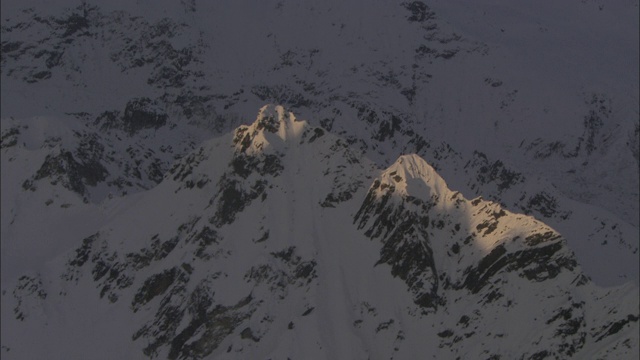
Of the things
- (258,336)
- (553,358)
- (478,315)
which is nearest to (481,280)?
(478,315)

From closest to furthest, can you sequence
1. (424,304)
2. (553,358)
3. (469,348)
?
(553,358) < (469,348) < (424,304)

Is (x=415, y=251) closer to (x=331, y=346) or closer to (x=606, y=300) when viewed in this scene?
(x=331, y=346)

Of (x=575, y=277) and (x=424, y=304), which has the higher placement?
(x=575, y=277)

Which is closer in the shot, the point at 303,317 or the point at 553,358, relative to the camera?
the point at 553,358

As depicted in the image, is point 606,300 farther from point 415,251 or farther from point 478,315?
point 415,251

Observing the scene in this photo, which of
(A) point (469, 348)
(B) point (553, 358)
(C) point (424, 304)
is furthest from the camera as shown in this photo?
(C) point (424, 304)

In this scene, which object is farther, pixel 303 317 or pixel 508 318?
pixel 303 317

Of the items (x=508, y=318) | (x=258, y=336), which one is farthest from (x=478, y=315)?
(x=258, y=336)

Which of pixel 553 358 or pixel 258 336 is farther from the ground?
pixel 553 358
